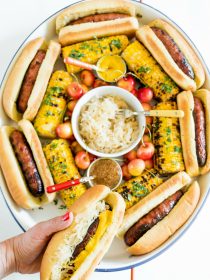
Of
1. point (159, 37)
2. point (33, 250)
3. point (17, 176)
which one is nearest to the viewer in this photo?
point (33, 250)

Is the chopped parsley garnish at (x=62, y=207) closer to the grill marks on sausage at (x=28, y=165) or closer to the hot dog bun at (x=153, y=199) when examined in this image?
the grill marks on sausage at (x=28, y=165)

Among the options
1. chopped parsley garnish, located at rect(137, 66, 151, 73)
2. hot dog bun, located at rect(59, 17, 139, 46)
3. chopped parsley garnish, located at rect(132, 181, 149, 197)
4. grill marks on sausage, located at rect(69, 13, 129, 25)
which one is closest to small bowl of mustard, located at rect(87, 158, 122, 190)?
chopped parsley garnish, located at rect(132, 181, 149, 197)

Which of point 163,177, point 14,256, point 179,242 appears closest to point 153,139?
point 163,177

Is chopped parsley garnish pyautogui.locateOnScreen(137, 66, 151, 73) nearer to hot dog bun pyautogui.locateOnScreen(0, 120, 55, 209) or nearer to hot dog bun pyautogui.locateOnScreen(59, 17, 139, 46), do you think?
hot dog bun pyautogui.locateOnScreen(59, 17, 139, 46)

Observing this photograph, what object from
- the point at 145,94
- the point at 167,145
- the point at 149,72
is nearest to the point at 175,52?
the point at 149,72

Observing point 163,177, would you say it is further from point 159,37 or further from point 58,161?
point 159,37

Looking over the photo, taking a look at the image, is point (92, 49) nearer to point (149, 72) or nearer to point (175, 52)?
point (149, 72)
